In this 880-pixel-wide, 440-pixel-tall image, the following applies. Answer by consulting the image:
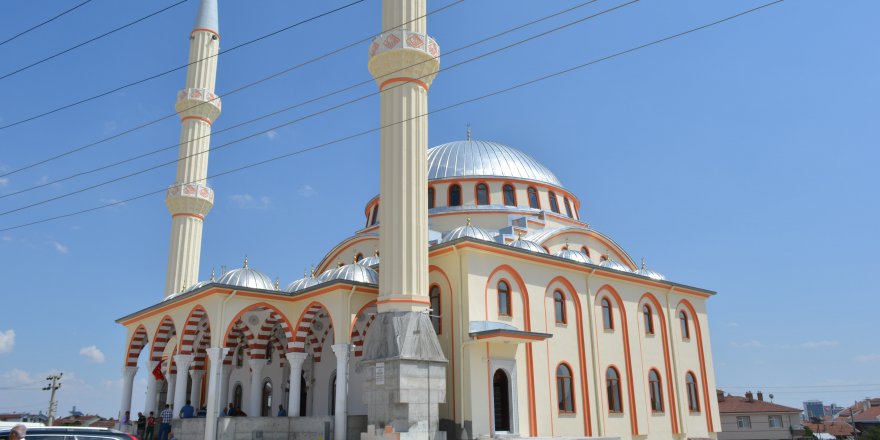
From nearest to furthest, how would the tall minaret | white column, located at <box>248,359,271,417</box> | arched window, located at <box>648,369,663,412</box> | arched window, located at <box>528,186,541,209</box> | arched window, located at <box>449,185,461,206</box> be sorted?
white column, located at <box>248,359,271,417</box> < arched window, located at <box>648,369,663,412</box> < the tall minaret < arched window, located at <box>449,185,461,206</box> < arched window, located at <box>528,186,541,209</box>

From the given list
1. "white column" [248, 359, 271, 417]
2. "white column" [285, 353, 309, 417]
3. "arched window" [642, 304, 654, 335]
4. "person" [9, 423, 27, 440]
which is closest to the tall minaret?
"white column" [248, 359, 271, 417]

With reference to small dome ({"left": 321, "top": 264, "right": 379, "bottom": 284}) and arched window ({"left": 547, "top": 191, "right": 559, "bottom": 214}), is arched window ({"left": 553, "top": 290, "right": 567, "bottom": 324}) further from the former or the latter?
arched window ({"left": 547, "top": 191, "right": 559, "bottom": 214})

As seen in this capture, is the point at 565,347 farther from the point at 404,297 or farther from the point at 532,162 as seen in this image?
the point at 532,162

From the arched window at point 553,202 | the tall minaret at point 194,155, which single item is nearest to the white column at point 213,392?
the tall minaret at point 194,155

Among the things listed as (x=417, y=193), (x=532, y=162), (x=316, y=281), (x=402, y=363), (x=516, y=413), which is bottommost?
(x=516, y=413)

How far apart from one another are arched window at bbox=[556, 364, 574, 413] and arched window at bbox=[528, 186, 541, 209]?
7.40 m

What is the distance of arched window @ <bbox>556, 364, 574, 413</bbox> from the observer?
16.9m

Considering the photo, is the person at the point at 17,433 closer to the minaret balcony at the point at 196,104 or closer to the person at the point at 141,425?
the person at the point at 141,425

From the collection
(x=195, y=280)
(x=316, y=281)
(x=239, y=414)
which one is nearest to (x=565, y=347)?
(x=316, y=281)

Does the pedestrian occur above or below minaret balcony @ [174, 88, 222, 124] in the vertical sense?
below

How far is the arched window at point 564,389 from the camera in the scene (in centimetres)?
1686

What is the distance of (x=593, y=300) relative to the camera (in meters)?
18.6

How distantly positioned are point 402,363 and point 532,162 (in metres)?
13.6

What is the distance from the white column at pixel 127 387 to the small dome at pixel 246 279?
4.70 m
